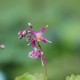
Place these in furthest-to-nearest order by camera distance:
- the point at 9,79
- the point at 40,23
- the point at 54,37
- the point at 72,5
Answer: the point at 72,5
the point at 40,23
the point at 54,37
the point at 9,79

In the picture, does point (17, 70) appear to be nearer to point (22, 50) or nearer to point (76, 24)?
point (22, 50)

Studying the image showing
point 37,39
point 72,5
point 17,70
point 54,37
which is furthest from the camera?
point 72,5

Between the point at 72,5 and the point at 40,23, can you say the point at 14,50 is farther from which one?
the point at 72,5

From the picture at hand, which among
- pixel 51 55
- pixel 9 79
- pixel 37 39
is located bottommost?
pixel 37 39

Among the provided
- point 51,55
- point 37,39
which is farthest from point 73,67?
point 37,39

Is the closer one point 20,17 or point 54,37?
point 54,37

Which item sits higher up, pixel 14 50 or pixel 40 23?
pixel 40 23
